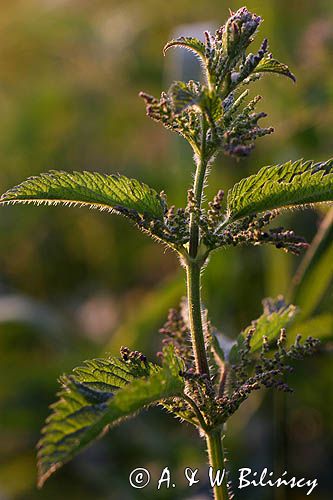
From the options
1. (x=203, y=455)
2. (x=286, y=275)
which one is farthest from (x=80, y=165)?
(x=203, y=455)

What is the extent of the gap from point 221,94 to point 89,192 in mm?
229

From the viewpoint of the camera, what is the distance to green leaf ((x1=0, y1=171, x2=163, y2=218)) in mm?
1106

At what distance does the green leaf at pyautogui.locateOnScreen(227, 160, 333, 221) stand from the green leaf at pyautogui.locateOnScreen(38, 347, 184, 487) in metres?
0.24

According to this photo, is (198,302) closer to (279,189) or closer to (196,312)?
(196,312)

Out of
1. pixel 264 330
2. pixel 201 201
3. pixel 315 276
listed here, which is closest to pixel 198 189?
pixel 201 201

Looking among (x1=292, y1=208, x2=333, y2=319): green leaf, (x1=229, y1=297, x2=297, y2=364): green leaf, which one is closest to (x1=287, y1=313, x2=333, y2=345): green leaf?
(x1=292, y1=208, x2=333, y2=319): green leaf

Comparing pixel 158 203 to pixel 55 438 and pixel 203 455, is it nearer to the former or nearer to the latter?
pixel 55 438

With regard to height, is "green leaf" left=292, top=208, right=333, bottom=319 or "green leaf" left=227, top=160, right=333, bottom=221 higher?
"green leaf" left=292, top=208, right=333, bottom=319

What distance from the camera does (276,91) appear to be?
309 cm

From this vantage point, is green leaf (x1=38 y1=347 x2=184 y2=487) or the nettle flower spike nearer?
green leaf (x1=38 y1=347 x2=184 y2=487)

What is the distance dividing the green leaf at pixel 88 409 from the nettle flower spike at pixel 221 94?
291 mm

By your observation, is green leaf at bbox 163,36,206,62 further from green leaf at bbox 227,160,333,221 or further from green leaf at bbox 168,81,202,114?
green leaf at bbox 227,160,333,221

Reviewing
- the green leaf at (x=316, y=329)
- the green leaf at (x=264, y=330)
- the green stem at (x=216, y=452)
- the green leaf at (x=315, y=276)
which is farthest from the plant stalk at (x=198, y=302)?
the green leaf at (x=315, y=276)

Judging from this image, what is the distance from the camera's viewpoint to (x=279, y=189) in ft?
3.67
